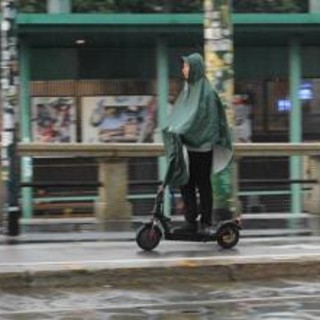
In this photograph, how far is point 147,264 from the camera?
845 centimetres

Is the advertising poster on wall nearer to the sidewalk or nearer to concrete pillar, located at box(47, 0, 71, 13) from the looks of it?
concrete pillar, located at box(47, 0, 71, 13)

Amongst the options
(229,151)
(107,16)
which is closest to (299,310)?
(229,151)

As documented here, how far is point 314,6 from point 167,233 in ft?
25.8

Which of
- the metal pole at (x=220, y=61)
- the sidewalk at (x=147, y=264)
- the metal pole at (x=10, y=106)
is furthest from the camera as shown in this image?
the metal pole at (x=220, y=61)

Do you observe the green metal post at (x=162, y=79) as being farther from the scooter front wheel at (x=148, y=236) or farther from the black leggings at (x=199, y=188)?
the scooter front wheel at (x=148, y=236)

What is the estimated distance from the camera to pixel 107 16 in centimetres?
1463

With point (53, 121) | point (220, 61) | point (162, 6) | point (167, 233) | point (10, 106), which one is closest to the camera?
point (167, 233)

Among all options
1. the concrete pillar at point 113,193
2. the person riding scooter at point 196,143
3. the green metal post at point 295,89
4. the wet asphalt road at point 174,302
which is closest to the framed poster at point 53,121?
the concrete pillar at point 113,193

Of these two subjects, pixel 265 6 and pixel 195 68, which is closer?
pixel 195 68

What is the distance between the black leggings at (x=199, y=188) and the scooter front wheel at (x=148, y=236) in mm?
410

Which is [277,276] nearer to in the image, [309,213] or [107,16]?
[309,213]

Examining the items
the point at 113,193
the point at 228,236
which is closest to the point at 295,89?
the point at 113,193

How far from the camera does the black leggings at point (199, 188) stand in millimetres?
9367

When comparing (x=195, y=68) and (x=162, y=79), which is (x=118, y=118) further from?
(x=195, y=68)
